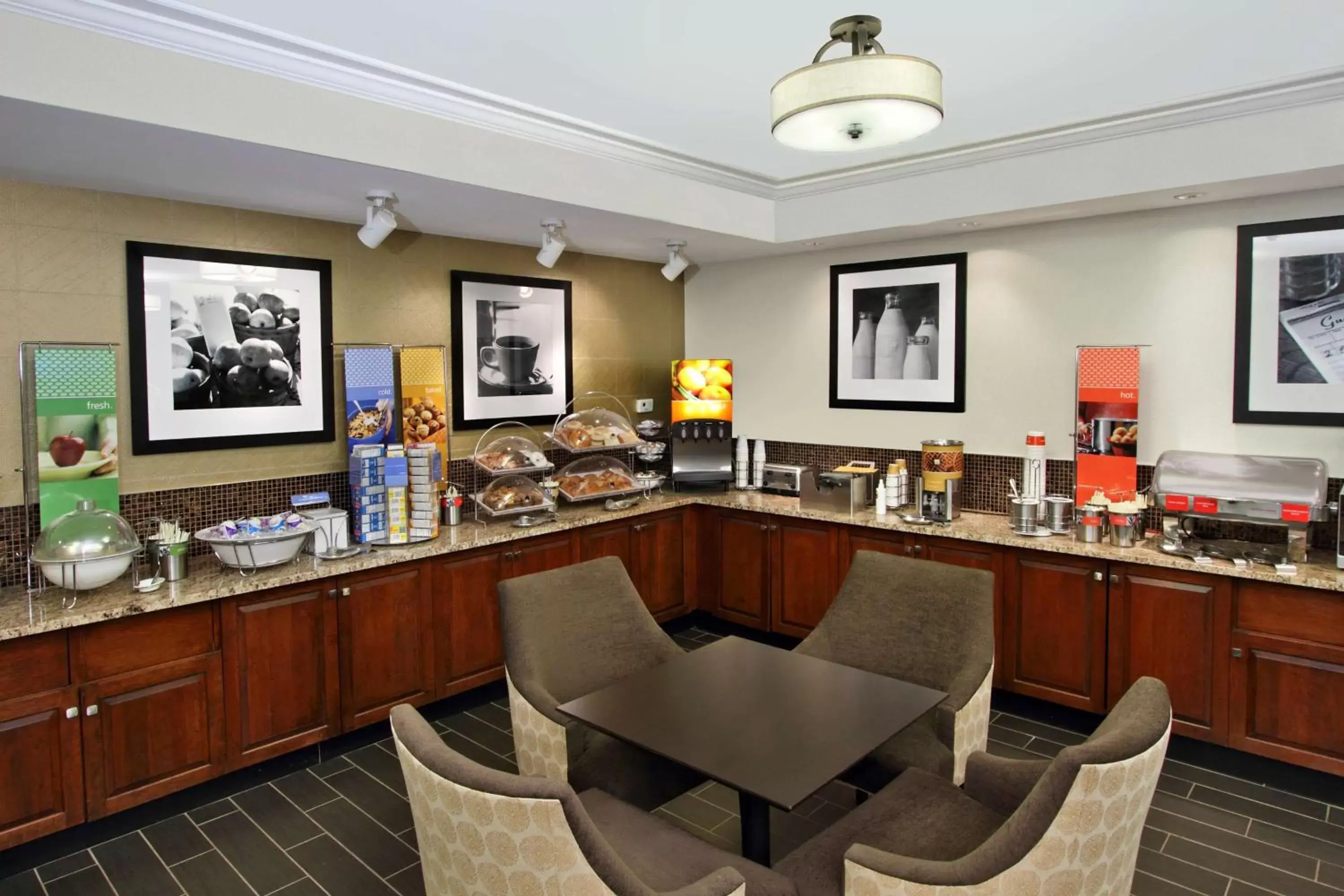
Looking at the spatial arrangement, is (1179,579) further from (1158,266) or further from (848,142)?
(848,142)

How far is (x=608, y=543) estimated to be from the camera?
187 inches

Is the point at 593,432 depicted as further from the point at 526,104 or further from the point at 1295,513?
the point at 1295,513

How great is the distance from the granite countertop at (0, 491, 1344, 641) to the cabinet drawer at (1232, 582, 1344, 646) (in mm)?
59

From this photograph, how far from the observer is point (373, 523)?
3904 mm

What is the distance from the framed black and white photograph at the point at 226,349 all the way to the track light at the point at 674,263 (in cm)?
201

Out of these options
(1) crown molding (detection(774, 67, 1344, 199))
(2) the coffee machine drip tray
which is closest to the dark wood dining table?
(2) the coffee machine drip tray

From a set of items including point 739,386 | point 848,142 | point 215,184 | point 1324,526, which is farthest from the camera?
point 739,386

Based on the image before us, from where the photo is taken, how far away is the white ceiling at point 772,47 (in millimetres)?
2574

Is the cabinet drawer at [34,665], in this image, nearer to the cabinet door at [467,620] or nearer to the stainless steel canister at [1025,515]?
the cabinet door at [467,620]

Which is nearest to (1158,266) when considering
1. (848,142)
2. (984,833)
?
(848,142)

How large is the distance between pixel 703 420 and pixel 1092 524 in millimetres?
2394

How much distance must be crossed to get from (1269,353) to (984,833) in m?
2.83

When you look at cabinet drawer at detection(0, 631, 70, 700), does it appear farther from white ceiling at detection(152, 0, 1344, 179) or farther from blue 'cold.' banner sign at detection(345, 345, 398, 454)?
white ceiling at detection(152, 0, 1344, 179)

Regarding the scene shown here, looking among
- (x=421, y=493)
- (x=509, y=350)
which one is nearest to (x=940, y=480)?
(x=509, y=350)
